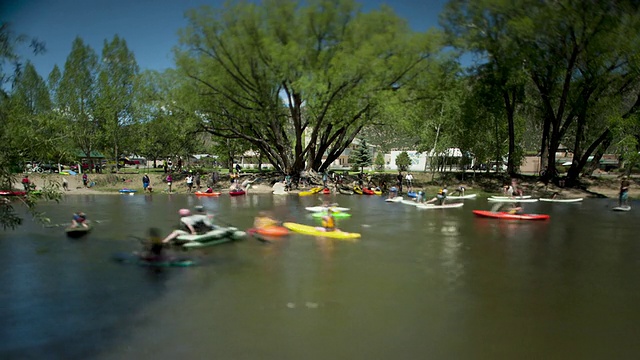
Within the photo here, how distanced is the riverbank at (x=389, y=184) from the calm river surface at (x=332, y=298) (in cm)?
2307

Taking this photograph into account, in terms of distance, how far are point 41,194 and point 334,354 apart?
6896mm

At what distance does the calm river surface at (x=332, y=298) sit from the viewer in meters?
8.98

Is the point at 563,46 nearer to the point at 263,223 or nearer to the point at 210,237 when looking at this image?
the point at 263,223

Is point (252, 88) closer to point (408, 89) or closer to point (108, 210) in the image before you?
point (408, 89)

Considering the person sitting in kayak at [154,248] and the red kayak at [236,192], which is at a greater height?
the red kayak at [236,192]

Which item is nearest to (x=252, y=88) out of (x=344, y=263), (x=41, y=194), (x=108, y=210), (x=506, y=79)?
(x=108, y=210)

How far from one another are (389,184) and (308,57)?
641 inches

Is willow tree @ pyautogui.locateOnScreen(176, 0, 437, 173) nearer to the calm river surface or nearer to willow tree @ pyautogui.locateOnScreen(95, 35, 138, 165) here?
willow tree @ pyautogui.locateOnScreen(95, 35, 138, 165)

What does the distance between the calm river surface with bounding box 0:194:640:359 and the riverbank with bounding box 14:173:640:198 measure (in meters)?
23.1

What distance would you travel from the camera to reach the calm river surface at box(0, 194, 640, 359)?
29.5 ft

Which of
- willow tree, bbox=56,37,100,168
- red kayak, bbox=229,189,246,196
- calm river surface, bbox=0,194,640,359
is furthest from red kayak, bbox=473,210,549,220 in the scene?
willow tree, bbox=56,37,100,168

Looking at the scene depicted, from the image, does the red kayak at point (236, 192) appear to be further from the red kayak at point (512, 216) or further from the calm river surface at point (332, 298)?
the red kayak at point (512, 216)

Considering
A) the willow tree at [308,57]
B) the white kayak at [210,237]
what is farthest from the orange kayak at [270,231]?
the willow tree at [308,57]

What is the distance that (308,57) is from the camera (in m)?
39.4
